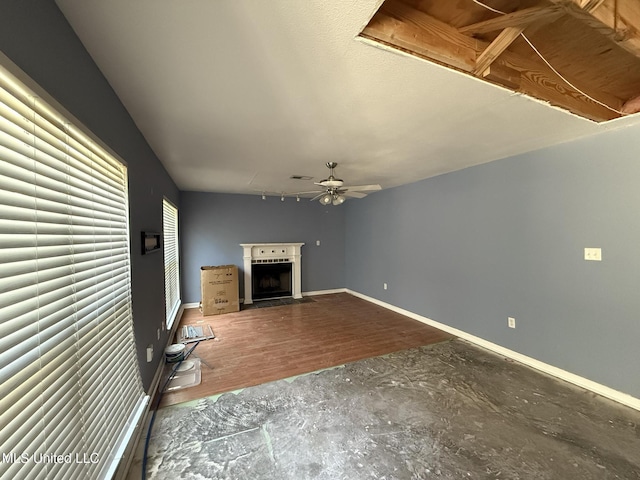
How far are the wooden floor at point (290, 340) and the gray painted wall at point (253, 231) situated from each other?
44.2 inches

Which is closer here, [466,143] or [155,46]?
[155,46]

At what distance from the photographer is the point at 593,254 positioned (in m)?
2.41

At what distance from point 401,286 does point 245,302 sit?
330cm

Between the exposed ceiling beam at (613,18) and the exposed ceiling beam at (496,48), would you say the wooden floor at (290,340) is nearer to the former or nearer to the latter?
the exposed ceiling beam at (496,48)

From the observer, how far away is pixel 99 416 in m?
1.34

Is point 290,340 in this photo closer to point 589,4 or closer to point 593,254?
point 593,254

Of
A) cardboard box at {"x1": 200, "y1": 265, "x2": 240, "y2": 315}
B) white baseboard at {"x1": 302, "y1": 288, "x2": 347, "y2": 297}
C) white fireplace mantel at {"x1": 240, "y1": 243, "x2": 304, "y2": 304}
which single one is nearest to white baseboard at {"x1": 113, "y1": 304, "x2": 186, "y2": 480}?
cardboard box at {"x1": 200, "y1": 265, "x2": 240, "y2": 315}

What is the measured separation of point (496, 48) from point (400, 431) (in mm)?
2569

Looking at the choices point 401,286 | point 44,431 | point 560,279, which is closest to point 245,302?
point 401,286

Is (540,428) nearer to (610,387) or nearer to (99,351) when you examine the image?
(610,387)

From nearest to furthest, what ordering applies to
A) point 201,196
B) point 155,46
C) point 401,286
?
point 155,46 → point 401,286 → point 201,196

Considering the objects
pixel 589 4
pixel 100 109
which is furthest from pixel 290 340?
pixel 589 4

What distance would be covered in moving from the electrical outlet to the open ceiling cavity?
1359 mm

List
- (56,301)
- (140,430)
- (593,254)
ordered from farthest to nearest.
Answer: (593,254), (140,430), (56,301)
